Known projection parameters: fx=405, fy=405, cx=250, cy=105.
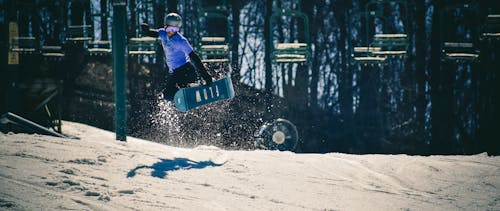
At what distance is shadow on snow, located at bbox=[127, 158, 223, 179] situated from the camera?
4.80 metres

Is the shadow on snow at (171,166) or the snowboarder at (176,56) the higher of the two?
the snowboarder at (176,56)

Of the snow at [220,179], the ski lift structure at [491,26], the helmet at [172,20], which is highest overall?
the ski lift structure at [491,26]

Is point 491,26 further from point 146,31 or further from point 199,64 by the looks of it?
point 146,31

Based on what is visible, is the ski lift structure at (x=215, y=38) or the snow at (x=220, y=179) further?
the ski lift structure at (x=215, y=38)

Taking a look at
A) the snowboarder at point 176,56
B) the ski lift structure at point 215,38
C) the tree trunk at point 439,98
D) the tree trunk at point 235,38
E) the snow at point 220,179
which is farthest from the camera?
the tree trunk at point 439,98

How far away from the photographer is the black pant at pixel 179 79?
19.1 feet

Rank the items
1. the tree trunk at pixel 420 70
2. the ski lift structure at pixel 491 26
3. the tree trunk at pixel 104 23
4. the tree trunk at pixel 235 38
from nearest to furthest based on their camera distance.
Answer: the ski lift structure at pixel 491 26, the tree trunk at pixel 104 23, the tree trunk at pixel 235 38, the tree trunk at pixel 420 70

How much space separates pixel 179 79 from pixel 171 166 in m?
1.33

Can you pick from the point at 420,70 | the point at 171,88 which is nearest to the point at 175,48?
the point at 171,88

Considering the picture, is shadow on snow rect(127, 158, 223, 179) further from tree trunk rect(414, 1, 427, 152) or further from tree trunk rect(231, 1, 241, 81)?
tree trunk rect(414, 1, 427, 152)

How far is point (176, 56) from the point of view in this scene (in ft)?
18.8

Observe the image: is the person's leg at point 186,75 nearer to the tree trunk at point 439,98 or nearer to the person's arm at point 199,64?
the person's arm at point 199,64

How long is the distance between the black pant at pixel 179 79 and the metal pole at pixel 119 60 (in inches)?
34.9

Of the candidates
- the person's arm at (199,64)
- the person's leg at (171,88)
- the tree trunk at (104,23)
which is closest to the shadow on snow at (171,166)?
the person's leg at (171,88)
